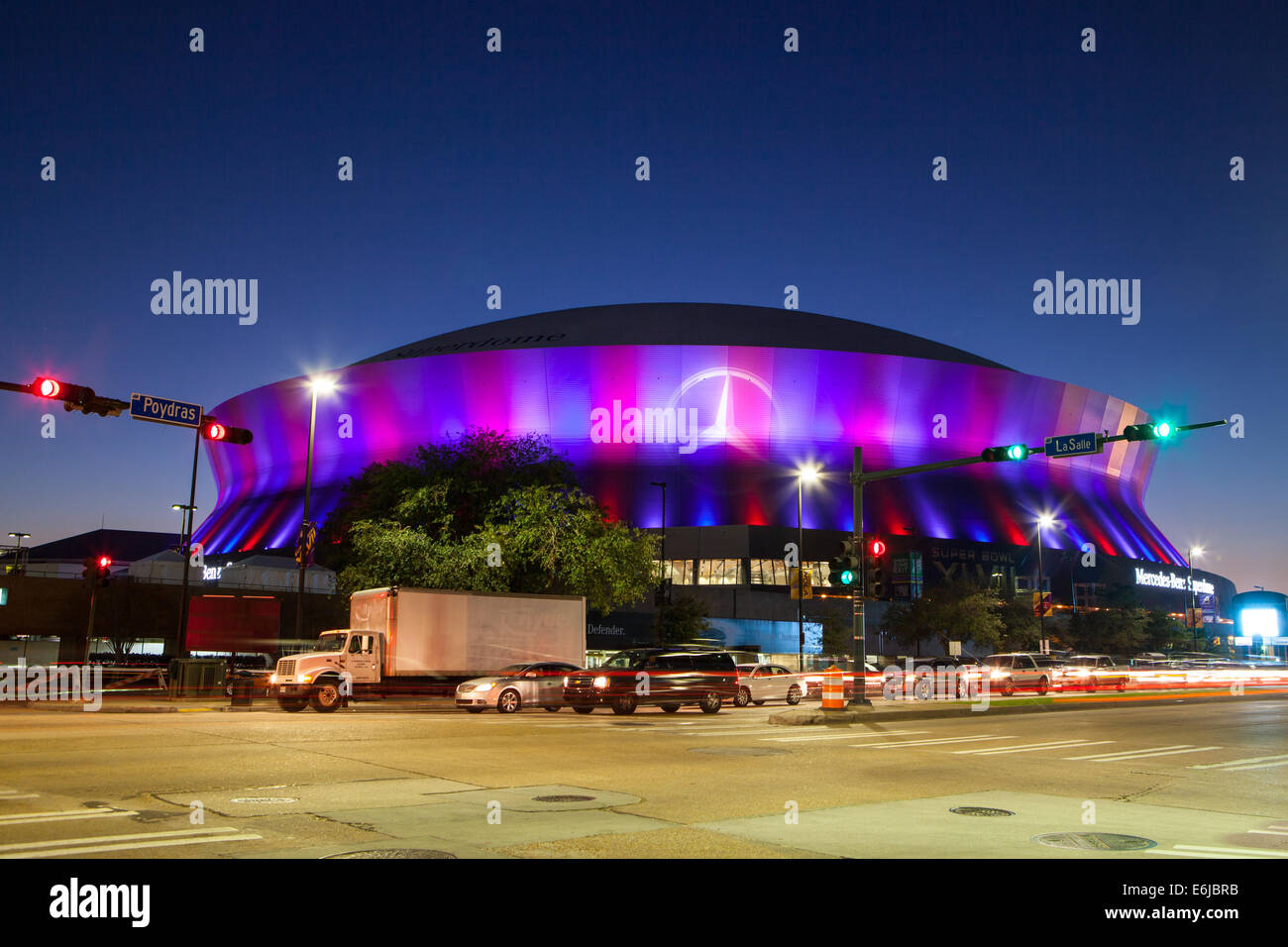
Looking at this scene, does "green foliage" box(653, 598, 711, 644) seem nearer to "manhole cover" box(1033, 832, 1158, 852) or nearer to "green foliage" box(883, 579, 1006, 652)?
"green foliage" box(883, 579, 1006, 652)

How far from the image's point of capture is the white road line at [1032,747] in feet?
55.1

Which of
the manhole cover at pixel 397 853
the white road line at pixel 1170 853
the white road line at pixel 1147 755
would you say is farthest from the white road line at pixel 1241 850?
the white road line at pixel 1147 755

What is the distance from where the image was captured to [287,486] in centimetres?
9306

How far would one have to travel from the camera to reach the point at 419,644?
2944cm

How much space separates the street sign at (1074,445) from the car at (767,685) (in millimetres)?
12867

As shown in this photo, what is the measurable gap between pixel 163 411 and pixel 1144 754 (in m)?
19.7

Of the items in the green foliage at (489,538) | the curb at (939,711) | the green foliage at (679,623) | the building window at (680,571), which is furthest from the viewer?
the building window at (680,571)

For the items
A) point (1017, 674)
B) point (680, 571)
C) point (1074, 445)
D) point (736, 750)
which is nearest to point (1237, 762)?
point (736, 750)

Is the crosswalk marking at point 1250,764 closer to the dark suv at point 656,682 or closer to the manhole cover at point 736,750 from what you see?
the manhole cover at point 736,750

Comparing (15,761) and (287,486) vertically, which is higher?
(287,486)

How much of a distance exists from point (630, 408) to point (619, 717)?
181 ft
